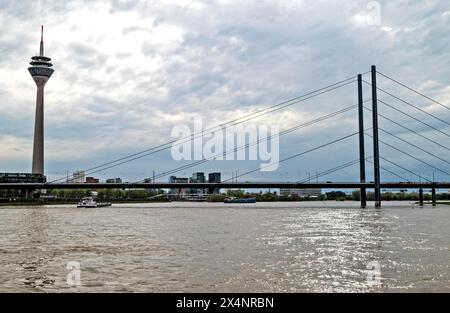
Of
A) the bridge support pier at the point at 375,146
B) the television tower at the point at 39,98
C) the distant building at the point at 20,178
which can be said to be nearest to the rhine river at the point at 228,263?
the bridge support pier at the point at 375,146

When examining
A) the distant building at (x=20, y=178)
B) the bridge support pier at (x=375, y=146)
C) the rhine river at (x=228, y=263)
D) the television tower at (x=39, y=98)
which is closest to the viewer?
the rhine river at (x=228, y=263)

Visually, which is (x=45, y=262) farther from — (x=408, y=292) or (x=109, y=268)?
(x=408, y=292)

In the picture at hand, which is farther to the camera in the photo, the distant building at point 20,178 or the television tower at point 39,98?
the television tower at point 39,98

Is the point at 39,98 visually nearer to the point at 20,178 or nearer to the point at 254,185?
the point at 20,178

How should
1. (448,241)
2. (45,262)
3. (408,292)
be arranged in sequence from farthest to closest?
1. (448,241)
2. (45,262)
3. (408,292)

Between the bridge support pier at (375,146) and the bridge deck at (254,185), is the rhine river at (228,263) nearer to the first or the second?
the bridge support pier at (375,146)

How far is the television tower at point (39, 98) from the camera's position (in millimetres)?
150375

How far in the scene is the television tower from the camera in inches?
5920

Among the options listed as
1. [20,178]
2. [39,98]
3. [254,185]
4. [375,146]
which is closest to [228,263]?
[375,146]

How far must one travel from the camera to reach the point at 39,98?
16375cm

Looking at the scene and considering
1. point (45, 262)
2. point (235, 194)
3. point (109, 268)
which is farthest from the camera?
point (235, 194)

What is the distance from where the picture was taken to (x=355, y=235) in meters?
27.4
